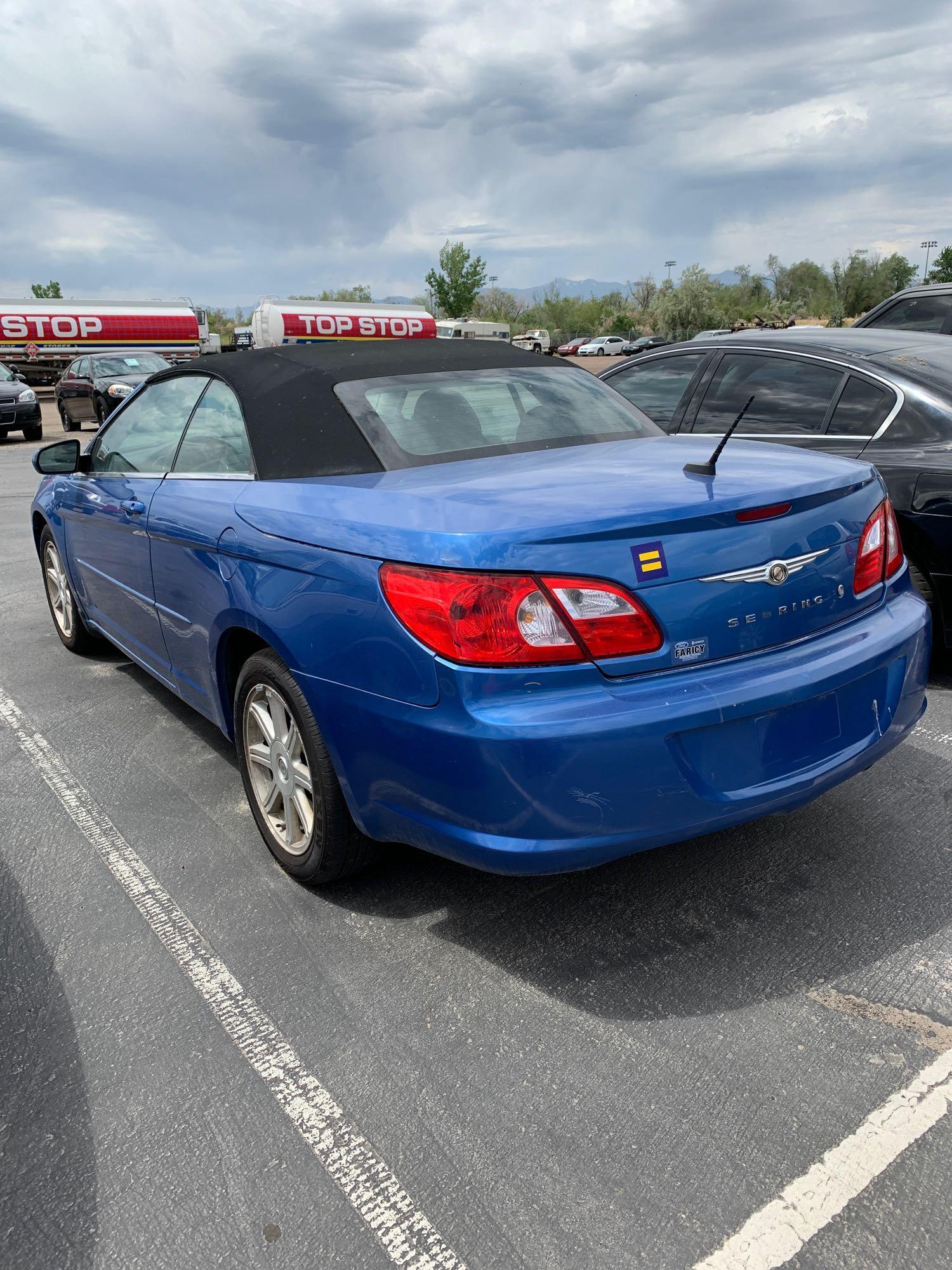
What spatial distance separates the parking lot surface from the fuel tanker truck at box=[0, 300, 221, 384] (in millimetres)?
33990

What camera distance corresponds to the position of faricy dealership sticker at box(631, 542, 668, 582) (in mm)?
2307

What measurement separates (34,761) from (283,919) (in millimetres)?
1774

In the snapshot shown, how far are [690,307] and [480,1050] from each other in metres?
93.9

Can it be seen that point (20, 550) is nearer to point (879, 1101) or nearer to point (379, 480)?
point (379, 480)

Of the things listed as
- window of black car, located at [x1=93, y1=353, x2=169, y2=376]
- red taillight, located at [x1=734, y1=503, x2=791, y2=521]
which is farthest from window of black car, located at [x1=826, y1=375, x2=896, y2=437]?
window of black car, located at [x1=93, y1=353, x2=169, y2=376]

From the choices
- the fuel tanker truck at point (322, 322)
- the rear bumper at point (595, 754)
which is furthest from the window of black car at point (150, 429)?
the fuel tanker truck at point (322, 322)

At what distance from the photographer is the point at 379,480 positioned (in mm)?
2811

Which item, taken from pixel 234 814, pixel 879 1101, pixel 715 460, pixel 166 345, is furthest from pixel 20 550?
pixel 166 345

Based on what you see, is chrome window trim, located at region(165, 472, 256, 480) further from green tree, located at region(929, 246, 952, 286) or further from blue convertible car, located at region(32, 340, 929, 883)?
green tree, located at region(929, 246, 952, 286)

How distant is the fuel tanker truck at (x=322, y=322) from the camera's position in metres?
33.2

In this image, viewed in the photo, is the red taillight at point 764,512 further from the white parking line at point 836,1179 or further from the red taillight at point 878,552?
the white parking line at point 836,1179

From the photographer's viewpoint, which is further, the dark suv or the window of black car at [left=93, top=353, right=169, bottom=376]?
the window of black car at [left=93, top=353, right=169, bottom=376]

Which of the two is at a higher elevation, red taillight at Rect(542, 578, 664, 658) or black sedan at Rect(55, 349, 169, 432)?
black sedan at Rect(55, 349, 169, 432)

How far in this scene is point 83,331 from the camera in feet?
120
